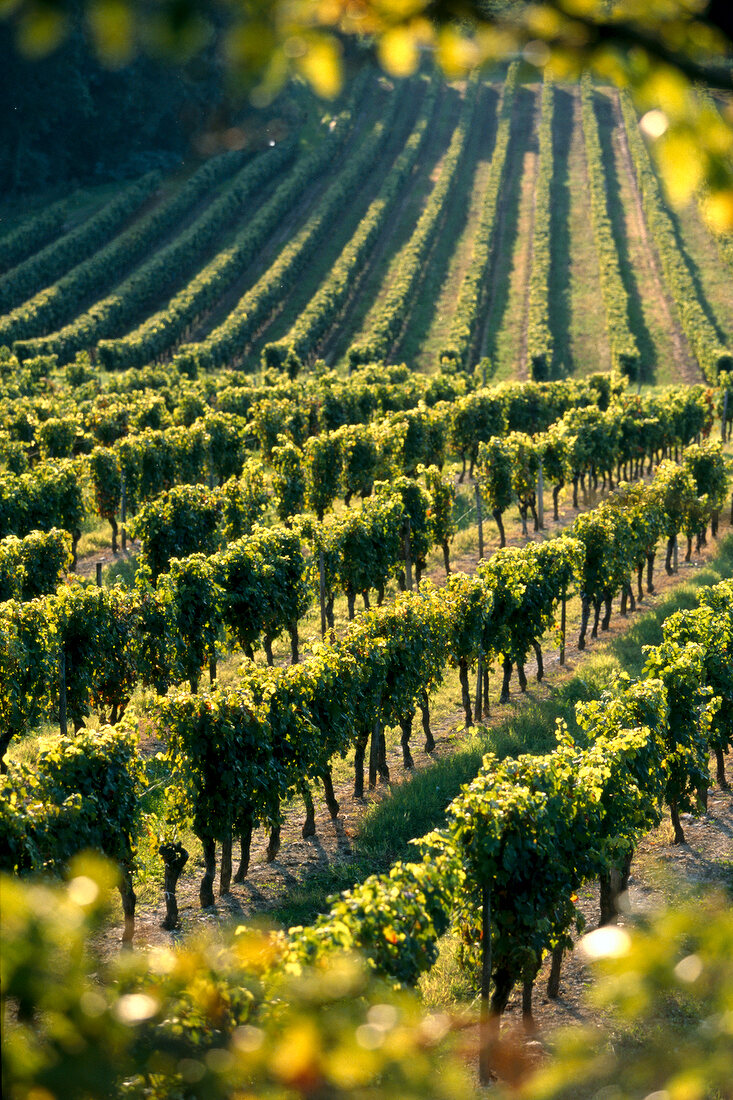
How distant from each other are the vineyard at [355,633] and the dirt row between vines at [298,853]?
0.09m

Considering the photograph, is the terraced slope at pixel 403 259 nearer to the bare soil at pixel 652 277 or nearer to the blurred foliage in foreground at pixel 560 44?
the bare soil at pixel 652 277

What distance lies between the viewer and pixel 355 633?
1728 centimetres

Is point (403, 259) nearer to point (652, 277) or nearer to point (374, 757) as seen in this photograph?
point (652, 277)

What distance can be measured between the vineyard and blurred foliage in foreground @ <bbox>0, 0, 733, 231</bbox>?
209 centimetres

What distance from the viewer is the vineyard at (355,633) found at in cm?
1046

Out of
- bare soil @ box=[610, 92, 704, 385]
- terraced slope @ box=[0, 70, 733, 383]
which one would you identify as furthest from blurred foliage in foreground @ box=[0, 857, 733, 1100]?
bare soil @ box=[610, 92, 704, 385]

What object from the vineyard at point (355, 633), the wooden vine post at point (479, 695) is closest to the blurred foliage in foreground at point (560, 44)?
the vineyard at point (355, 633)

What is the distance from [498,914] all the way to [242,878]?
18.9 ft

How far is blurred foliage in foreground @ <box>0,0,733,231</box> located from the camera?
7.38 feet

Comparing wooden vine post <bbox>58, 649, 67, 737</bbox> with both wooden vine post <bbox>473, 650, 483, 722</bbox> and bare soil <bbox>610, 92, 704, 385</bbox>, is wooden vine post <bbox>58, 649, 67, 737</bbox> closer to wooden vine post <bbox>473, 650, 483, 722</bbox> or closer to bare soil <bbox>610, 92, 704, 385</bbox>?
wooden vine post <bbox>473, 650, 483, 722</bbox>

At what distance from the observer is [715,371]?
51125 mm

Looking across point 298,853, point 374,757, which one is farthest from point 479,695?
point 298,853

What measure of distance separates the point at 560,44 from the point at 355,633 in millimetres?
15179

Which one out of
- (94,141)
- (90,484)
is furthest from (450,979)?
(94,141)
